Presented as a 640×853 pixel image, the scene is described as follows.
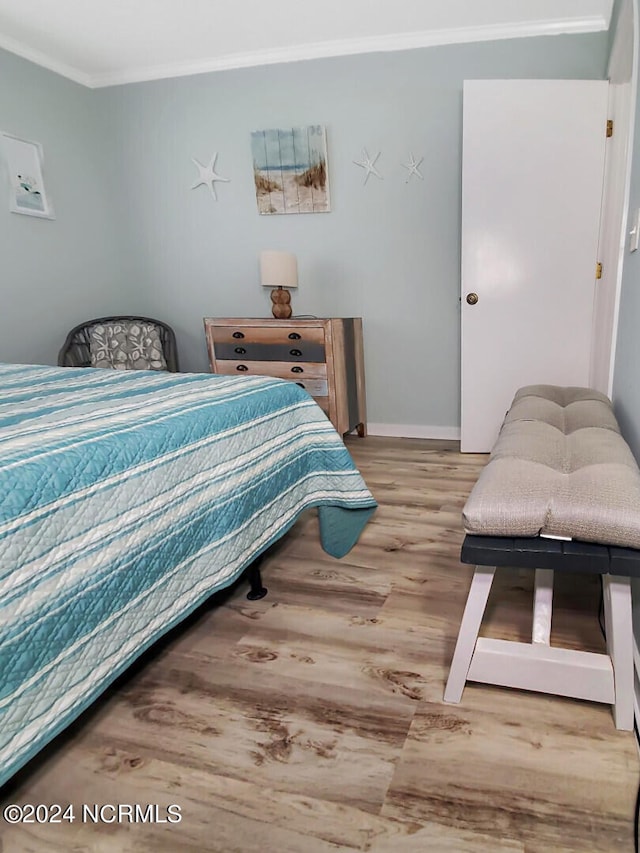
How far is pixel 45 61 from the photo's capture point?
307 centimetres

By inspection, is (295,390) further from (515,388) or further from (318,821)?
(515,388)

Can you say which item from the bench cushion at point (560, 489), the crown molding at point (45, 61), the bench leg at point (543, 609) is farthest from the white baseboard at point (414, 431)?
the crown molding at point (45, 61)

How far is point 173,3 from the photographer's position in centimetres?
253

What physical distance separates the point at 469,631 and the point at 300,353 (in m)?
2.07

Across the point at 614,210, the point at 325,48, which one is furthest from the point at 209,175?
the point at 614,210

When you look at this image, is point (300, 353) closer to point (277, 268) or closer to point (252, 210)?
point (277, 268)

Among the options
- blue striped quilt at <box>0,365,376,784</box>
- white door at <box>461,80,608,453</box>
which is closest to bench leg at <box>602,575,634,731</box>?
blue striped quilt at <box>0,365,376,784</box>

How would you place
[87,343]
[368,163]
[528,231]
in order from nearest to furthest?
[528,231] < [368,163] < [87,343]

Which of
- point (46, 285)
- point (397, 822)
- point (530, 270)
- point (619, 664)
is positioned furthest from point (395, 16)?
point (397, 822)

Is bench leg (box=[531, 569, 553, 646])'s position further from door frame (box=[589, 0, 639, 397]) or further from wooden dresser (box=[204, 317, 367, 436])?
wooden dresser (box=[204, 317, 367, 436])

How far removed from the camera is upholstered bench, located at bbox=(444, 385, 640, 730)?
104cm

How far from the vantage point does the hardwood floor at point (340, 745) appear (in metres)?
0.95

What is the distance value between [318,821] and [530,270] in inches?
105

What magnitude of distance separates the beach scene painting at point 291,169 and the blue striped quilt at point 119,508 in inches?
74.4
